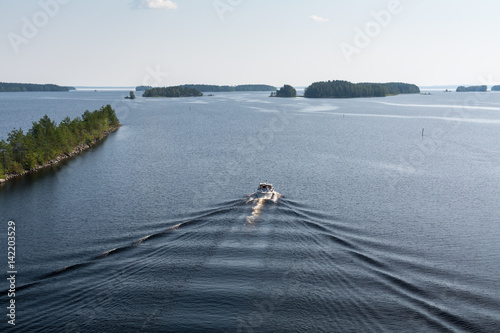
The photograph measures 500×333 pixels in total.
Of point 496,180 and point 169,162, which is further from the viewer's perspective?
point 169,162

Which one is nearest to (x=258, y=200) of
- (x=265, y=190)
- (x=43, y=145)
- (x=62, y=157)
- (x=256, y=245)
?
(x=265, y=190)

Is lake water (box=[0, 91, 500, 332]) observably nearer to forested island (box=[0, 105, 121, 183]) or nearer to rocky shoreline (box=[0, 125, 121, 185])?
rocky shoreline (box=[0, 125, 121, 185])

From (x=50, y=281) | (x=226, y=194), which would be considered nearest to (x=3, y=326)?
(x=50, y=281)

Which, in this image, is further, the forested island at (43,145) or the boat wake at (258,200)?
the forested island at (43,145)

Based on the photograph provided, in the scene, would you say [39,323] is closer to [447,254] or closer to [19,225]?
[19,225]

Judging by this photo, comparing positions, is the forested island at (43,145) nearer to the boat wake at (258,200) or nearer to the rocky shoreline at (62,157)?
the rocky shoreline at (62,157)

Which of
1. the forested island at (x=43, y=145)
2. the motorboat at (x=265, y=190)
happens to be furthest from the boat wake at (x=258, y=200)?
the forested island at (x=43, y=145)
